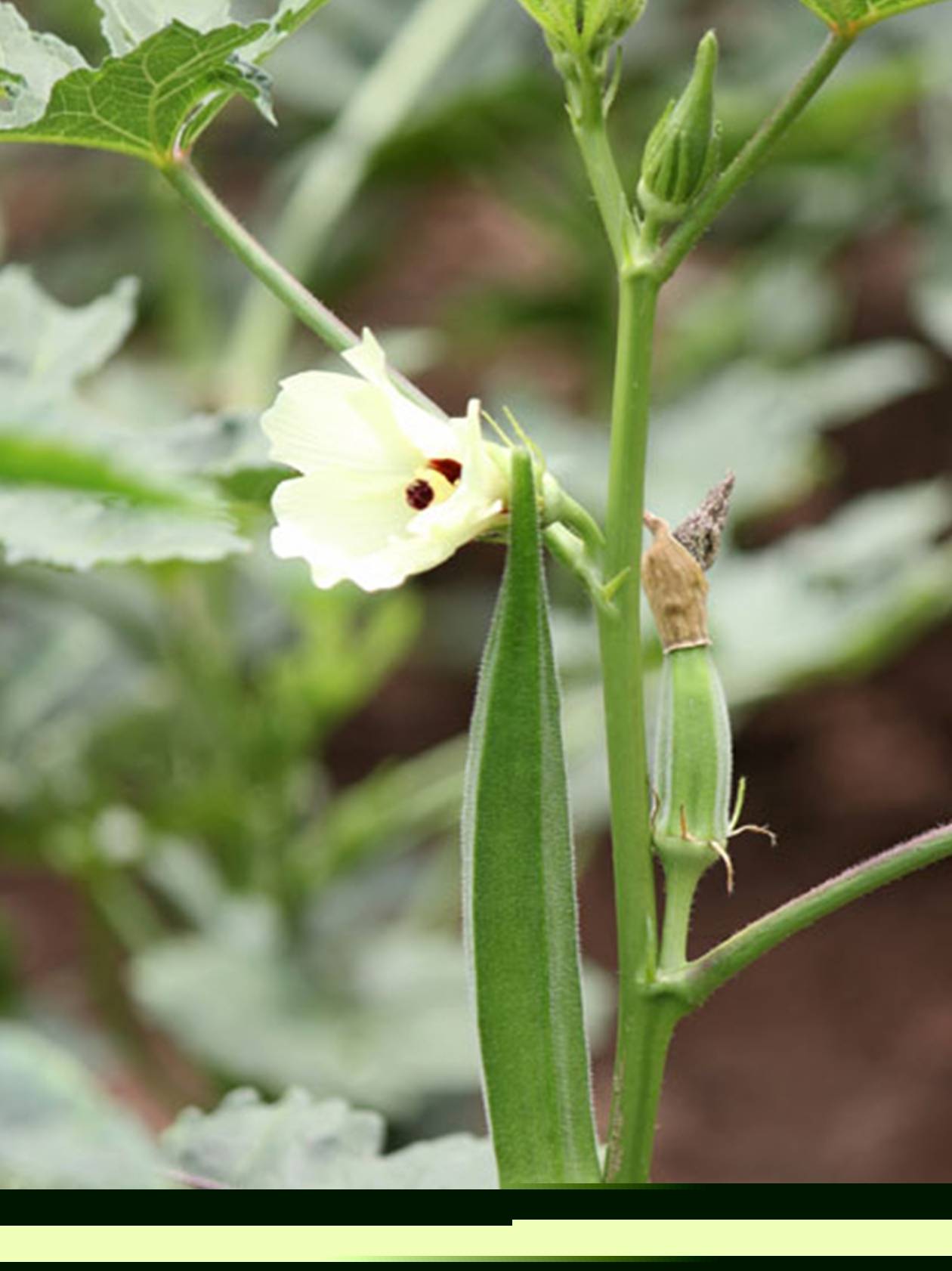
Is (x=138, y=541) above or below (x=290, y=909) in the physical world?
above

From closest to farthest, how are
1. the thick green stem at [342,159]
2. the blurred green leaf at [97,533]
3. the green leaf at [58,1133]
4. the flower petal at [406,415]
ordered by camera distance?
1. the flower petal at [406,415]
2. the blurred green leaf at [97,533]
3. the green leaf at [58,1133]
4. the thick green stem at [342,159]

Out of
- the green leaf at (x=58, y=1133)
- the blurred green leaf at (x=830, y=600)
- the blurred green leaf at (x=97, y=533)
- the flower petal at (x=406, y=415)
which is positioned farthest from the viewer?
the blurred green leaf at (x=830, y=600)

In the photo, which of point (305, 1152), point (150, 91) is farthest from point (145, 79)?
point (305, 1152)

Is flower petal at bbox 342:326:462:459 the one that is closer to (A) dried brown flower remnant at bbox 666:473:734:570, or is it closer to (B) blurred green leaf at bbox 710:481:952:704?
(A) dried brown flower remnant at bbox 666:473:734:570

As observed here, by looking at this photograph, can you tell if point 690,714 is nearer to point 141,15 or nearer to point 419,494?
point 419,494

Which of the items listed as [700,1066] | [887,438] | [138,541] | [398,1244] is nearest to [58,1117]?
[138,541]

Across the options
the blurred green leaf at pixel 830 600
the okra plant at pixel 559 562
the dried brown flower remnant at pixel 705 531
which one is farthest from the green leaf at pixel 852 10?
Result: the blurred green leaf at pixel 830 600

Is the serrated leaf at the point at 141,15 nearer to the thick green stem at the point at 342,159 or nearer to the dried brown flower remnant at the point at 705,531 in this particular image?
the dried brown flower remnant at the point at 705,531

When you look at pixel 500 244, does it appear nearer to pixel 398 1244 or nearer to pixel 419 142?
pixel 419 142
